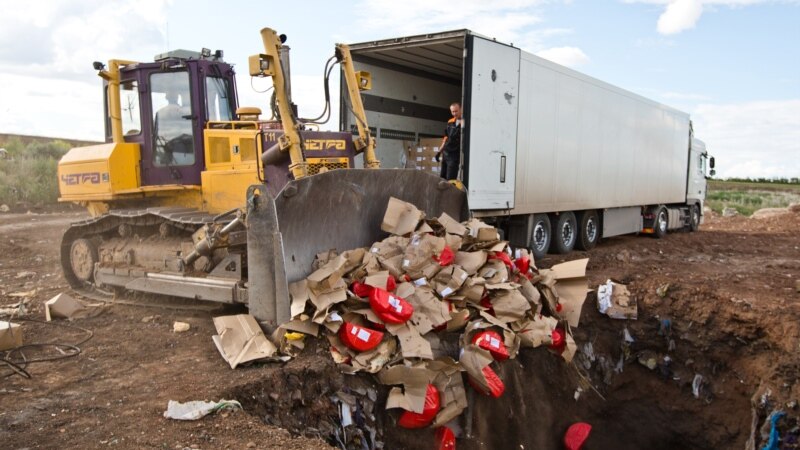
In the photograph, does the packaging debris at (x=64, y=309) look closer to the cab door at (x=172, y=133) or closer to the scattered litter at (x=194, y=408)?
the cab door at (x=172, y=133)

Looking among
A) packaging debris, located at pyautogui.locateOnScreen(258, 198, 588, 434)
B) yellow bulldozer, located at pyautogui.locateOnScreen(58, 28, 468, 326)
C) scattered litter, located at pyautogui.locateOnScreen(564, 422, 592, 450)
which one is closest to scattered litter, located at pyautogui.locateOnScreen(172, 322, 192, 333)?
yellow bulldozer, located at pyautogui.locateOnScreen(58, 28, 468, 326)

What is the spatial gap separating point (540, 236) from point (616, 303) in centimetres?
354

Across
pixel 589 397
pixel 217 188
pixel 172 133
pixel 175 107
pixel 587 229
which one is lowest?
pixel 589 397

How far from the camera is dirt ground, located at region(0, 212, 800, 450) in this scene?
405cm

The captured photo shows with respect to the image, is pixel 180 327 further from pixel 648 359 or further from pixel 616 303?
pixel 648 359

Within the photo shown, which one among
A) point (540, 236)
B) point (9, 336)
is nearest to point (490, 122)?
point (540, 236)

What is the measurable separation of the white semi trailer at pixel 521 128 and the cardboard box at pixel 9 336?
5764 mm

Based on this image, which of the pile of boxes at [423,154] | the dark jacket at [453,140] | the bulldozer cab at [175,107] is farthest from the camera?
the pile of boxes at [423,154]

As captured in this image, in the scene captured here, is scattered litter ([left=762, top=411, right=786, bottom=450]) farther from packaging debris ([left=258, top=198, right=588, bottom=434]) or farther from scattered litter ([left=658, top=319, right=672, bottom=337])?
packaging debris ([left=258, top=198, right=588, bottom=434])

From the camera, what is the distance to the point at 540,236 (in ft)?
36.2

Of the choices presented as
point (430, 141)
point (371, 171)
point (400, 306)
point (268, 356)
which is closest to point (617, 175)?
point (430, 141)

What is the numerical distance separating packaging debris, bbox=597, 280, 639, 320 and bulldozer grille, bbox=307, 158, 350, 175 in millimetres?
3632

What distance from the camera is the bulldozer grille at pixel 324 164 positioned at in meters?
7.09

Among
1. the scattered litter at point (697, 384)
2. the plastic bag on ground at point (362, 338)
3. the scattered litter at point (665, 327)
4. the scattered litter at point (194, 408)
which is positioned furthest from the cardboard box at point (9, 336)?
the scattered litter at point (697, 384)
